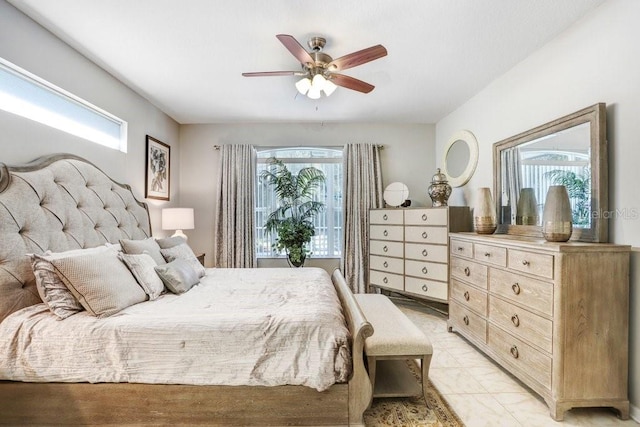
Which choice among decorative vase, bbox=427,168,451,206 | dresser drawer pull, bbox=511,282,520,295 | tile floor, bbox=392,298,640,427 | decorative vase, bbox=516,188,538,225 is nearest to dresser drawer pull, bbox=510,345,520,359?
tile floor, bbox=392,298,640,427

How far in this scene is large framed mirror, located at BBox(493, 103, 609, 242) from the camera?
191 cm

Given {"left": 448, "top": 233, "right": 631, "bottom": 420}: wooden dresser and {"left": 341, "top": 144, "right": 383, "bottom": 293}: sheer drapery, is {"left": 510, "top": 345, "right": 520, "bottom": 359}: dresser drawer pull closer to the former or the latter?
{"left": 448, "top": 233, "right": 631, "bottom": 420}: wooden dresser

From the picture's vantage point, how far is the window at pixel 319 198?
4469 millimetres

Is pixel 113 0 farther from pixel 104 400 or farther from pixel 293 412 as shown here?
pixel 293 412

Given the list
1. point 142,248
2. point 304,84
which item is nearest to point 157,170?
point 142,248

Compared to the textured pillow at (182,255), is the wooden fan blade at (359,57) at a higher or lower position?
higher

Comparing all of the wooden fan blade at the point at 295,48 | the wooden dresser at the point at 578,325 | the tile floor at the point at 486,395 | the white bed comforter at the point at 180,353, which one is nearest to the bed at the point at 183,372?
the white bed comforter at the point at 180,353

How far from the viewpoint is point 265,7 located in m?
1.94

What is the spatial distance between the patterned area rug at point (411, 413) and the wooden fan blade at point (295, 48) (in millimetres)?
2317

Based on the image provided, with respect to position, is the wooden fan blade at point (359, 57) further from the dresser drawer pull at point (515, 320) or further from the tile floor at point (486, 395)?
the tile floor at point (486, 395)

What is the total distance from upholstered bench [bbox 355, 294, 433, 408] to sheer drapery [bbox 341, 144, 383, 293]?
207 centimetres

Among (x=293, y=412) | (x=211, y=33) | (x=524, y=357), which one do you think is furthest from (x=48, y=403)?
(x=524, y=357)

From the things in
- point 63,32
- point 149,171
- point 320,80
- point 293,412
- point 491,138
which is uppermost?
point 63,32

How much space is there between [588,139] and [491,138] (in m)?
1.18
